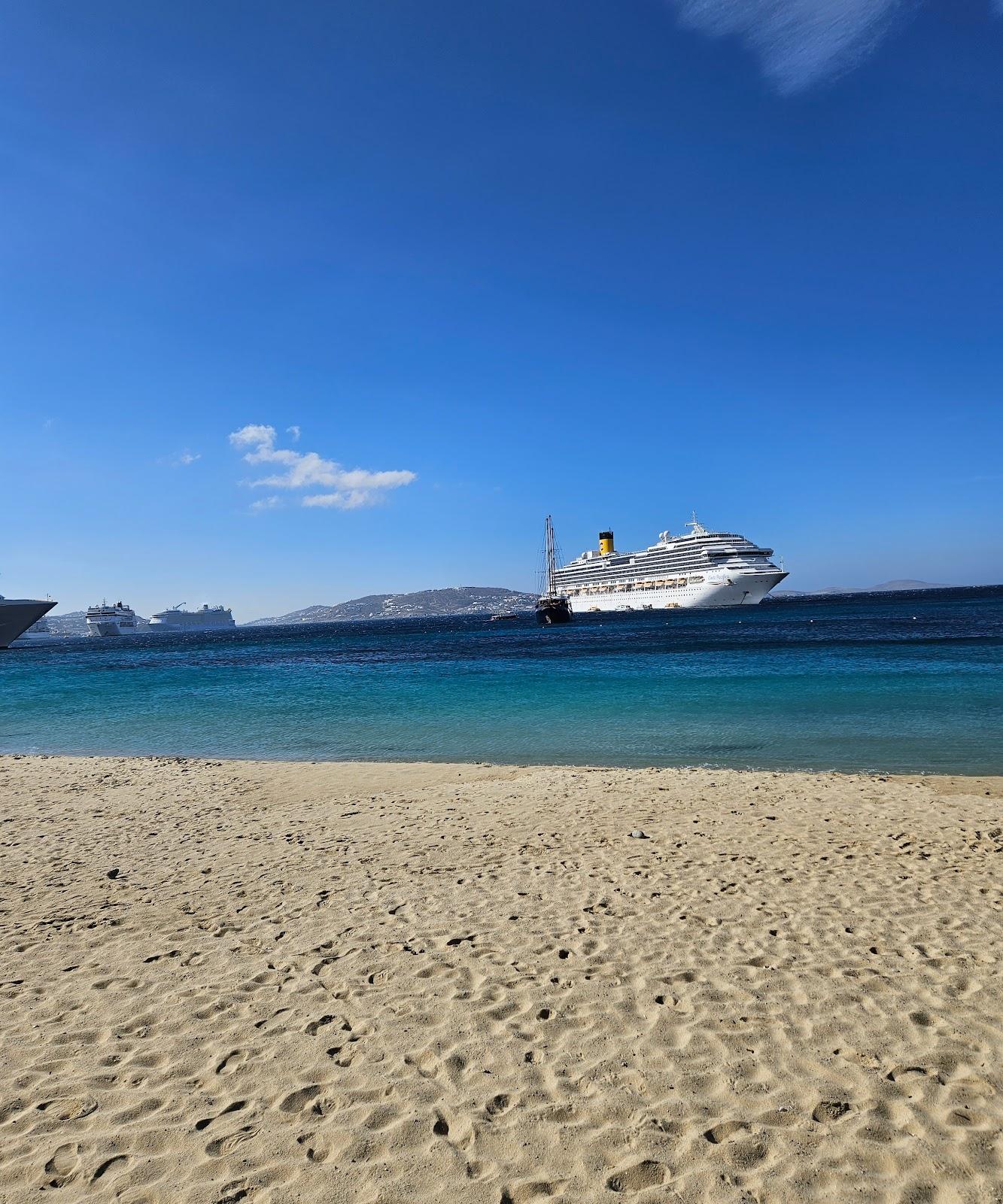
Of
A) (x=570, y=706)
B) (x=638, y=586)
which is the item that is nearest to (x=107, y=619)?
(x=638, y=586)

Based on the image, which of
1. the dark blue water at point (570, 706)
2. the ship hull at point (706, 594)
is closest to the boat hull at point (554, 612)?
the ship hull at point (706, 594)

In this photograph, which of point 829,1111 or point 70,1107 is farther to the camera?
point 70,1107

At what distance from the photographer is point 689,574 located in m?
99.0

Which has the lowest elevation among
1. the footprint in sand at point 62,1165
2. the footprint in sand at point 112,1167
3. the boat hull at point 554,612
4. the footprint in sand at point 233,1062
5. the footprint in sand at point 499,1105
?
the footprint in sand at point 499,1105

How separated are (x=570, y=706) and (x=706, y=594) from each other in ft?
267

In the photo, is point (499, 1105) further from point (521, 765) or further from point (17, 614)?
point (17, 614)

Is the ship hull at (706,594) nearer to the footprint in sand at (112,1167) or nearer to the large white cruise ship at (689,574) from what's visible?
the large white cruise ship at (689,574)

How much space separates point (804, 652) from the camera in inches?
1430

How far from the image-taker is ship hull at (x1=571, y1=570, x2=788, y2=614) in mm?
95000

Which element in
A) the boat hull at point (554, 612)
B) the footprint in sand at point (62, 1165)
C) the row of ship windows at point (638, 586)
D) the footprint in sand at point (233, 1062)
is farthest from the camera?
the row of ship windows at point (638, 586)

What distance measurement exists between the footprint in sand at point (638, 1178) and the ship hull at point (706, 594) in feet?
318

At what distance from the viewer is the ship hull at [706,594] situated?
95.0 meters

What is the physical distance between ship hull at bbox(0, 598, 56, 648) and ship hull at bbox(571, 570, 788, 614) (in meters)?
79.1

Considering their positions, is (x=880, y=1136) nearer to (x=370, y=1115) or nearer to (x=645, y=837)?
(x=370, y=1115)
